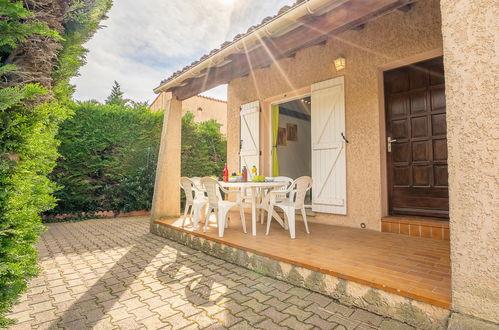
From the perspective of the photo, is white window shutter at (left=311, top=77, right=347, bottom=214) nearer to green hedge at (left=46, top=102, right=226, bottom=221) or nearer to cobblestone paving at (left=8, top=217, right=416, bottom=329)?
cobblestone paving at (left=8, top=217, right=416, bottom=329)

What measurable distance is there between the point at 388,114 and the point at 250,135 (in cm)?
274

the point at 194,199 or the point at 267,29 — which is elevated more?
the point at 267,29

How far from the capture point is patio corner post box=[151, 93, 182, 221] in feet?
15.9

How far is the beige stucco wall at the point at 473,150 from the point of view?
4.42ft

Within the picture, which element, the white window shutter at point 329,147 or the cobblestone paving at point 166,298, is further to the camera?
the white window shutter at point 329,147

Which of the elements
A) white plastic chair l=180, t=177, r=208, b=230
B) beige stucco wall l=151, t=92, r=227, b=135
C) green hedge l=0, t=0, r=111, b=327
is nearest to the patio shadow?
green hedge l=0, t=0, r=111, b=327

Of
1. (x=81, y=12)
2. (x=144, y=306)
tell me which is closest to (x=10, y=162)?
(x=144, y=306)

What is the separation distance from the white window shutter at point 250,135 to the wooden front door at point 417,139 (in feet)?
8.22

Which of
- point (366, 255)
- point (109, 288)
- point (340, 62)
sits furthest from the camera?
point (340, 62)

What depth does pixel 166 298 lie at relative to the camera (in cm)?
216


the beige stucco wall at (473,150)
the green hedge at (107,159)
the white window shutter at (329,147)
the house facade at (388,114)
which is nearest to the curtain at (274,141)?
the house facade at (388,114)

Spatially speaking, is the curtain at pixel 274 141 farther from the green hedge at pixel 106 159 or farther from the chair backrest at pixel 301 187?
the green hedge at pixel 106 159

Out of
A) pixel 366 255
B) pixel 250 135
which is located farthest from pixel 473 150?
pixel 250 135

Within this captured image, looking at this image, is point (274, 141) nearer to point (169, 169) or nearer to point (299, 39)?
point (169, 169)
